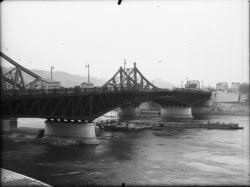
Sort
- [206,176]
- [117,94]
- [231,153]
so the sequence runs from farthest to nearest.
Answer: [117,94] → [231,153] → [206,176]

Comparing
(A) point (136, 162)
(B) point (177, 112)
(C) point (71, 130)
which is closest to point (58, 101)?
(C) point (71, 130)

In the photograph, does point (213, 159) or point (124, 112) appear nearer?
point (213, 159)

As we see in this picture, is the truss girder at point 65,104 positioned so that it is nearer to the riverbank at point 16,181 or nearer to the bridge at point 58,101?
the bridge at point 58,101

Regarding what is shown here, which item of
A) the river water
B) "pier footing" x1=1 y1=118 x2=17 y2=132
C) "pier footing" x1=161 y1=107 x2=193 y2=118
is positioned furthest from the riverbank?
"pier footing" x1=161 y1=107 x2=193 y2=118

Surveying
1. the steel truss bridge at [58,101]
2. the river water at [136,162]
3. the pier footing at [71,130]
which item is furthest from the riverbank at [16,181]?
the pier footing at [71,130]

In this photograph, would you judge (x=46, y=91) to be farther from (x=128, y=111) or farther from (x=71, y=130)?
(x=128, y=111)

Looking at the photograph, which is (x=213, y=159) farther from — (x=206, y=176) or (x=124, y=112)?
(x=124, y=112)

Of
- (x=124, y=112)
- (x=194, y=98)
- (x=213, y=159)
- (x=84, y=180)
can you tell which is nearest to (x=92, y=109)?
(x=213, y=159)
